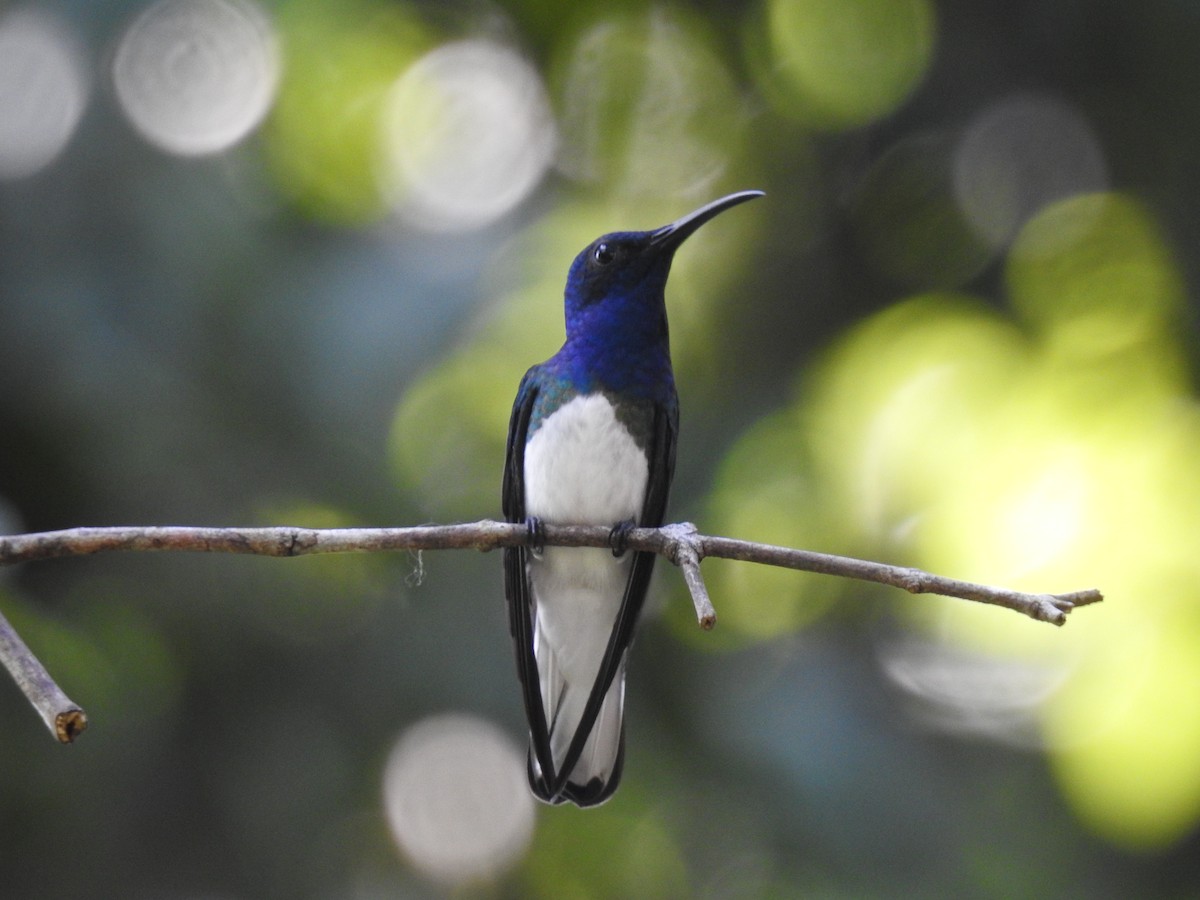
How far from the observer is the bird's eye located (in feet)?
12.6

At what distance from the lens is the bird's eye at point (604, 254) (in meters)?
3.85

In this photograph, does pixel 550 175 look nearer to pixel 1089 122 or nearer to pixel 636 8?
pixel 636 8

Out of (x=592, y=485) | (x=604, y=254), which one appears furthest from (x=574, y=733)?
(x=604, y=254)

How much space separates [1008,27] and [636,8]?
1852 mm

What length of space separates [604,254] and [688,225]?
37 cm

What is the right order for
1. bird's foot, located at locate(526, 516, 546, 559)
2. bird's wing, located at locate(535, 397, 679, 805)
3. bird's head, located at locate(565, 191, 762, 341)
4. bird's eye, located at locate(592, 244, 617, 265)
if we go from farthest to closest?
bird's eye, located at locate(592, 244, 617, 265)
bird's head, located at locate(565, 191, 762, 341)
bird's wing, located at locate(535, 397, 679, 805)
bird's foot, located at locate(526, 516, 546, 559)

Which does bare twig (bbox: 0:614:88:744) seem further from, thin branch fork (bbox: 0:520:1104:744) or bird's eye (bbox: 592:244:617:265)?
bird's eye (bbox: 592:244:617:265)

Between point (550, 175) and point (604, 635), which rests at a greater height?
point (550, 175)

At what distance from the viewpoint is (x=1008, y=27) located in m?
5.96

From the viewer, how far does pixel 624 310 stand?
3.70 m

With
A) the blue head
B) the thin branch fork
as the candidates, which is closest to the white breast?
the blue head

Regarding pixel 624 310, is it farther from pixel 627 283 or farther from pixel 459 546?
pixel 459 546

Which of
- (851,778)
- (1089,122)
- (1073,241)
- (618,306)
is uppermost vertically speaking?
(618,306)

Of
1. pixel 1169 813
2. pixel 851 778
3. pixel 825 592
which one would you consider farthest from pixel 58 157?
pixel 1169 813
